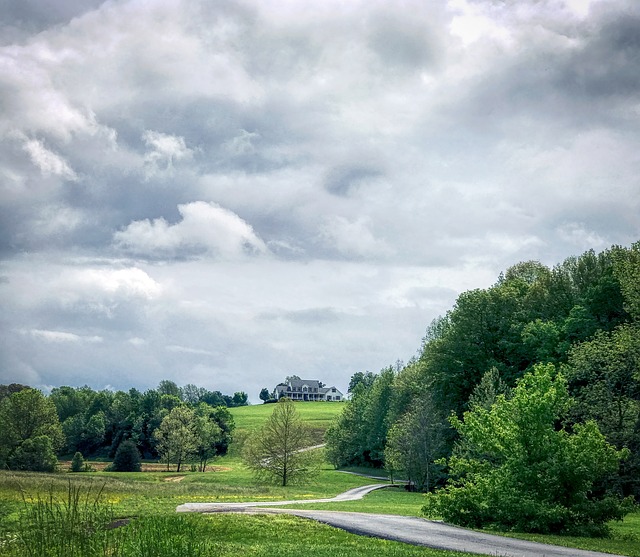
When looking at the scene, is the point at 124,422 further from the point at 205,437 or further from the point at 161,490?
the point at 161,490

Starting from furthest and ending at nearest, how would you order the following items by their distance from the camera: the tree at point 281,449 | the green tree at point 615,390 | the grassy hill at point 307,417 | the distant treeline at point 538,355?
1. the grassy hill at point 307,417
2. the tree at point 281,449
3. the distant treeline at point 538,355
4. the green tree at point 615,390

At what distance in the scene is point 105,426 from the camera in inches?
4476

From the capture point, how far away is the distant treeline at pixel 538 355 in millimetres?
45719

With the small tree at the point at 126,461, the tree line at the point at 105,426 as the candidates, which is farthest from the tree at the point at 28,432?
the small tree at the point at 126,461

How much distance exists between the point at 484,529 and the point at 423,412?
35.1 metres

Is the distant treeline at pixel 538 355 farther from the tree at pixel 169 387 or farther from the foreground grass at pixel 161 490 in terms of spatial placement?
the tree at pixel 169 387

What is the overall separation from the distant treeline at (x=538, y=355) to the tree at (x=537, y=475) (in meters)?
16.6

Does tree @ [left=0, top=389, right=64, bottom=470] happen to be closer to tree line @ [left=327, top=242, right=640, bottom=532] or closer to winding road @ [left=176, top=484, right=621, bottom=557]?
tree line @ [left=327, top=242, right=640, bottom=532]

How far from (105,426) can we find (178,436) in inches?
1289

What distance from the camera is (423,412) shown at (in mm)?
61906

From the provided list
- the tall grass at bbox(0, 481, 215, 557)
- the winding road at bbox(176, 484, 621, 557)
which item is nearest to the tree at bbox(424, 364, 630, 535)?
the winding road at bbox(176, 484, 621, 557)

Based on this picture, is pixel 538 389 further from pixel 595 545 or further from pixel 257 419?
pixel 257 419

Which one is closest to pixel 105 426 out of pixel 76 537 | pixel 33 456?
pixel 33 456

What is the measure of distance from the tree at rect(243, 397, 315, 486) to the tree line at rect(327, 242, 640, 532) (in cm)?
961
